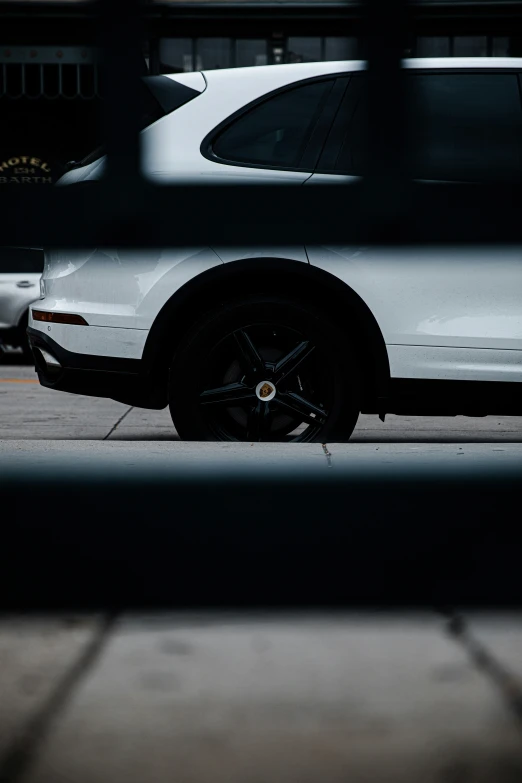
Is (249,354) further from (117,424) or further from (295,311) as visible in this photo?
(117,424)

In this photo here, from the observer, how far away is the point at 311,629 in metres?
2.48

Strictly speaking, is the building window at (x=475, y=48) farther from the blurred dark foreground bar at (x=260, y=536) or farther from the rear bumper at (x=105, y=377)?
the blurred dark foreground bar at (x=260, y=536)

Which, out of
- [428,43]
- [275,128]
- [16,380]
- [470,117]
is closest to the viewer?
[428,43]

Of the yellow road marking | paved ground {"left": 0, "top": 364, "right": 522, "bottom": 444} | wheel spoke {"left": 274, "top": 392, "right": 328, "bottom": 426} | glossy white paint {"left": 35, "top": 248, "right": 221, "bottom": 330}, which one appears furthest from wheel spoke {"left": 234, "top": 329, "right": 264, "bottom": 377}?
the yellow road marking

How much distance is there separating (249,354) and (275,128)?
0.97 metres

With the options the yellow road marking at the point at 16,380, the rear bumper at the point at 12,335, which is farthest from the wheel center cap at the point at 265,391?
the rear bumper at the point at 12,335

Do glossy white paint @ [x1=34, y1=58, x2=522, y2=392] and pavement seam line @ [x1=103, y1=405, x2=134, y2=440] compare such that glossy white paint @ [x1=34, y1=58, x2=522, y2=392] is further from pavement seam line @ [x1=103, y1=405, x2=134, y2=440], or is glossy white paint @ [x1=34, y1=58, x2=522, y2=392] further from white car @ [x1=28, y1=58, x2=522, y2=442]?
pavement seam line @ [x1=103, y1=405, x2=134, y2=440]

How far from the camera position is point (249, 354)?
4.58 metres

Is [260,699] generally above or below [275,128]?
below

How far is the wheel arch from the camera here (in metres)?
4.50

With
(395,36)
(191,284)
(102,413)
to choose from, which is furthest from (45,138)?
(102,413)

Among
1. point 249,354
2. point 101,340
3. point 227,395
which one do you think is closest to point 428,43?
point 249,354

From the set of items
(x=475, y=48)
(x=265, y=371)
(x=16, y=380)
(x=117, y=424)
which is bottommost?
(x=16, y=380)

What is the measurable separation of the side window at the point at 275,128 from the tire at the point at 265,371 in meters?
0.59
